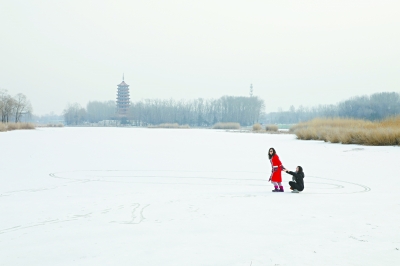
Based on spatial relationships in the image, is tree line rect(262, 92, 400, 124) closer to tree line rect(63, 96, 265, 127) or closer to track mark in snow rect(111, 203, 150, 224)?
tree line rect(63, 96, 265, 127)

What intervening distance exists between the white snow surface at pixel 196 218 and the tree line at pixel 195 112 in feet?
297

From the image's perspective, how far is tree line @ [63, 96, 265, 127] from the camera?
101250 millimetres

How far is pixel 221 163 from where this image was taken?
12.2 meters

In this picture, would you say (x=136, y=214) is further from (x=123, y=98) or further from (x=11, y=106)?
(x=123, y=98)

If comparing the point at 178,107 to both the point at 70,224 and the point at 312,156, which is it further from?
the point at 70,224

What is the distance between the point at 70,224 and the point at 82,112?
114858mm

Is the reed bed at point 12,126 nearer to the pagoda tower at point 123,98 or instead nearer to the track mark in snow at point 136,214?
the track mark in snow at point 136,214

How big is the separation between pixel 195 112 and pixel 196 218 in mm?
104032

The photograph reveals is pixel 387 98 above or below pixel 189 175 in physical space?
above

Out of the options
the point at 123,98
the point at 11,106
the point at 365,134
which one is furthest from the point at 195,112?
the point at 365,134

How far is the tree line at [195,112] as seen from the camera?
332ft

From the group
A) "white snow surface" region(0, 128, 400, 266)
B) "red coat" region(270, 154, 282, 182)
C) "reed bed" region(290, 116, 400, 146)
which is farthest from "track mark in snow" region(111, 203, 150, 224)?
"reed bed" region(290, 116, 400, 146)

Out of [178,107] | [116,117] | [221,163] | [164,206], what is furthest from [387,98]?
[164,206]

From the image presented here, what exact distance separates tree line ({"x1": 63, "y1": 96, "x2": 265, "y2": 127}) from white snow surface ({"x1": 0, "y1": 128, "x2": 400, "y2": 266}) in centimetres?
9058
